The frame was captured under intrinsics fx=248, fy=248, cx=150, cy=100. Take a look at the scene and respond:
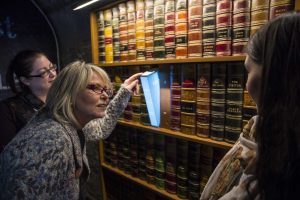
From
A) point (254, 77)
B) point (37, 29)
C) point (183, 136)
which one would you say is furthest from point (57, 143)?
point (37, 29)

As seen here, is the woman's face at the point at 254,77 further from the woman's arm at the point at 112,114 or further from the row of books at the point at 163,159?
the woman's arm at the point at 112,114

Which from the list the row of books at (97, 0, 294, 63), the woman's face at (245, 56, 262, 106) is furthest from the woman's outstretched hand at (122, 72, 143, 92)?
the woman's face at (245, 56, 262, 106)

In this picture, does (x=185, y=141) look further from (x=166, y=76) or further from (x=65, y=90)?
(x=65, y=90)

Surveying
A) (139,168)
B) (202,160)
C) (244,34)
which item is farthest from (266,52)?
(139,168)

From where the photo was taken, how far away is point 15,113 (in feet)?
4.74

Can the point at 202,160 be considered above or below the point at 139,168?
above

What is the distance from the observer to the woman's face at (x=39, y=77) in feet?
5.04

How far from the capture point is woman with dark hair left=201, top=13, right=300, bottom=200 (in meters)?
0.56

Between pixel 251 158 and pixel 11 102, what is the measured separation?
4.49 ft

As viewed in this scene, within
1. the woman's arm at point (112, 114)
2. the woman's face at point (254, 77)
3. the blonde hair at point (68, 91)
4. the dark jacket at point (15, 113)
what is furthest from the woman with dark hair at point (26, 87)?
the woman's face at point (254, 77)

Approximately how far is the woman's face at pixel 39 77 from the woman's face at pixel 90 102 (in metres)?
0.54

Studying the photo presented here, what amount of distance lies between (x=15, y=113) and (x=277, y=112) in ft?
4.55

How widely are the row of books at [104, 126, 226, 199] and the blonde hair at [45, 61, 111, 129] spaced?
0.57 metres

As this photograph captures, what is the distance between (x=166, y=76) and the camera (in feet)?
4.58
